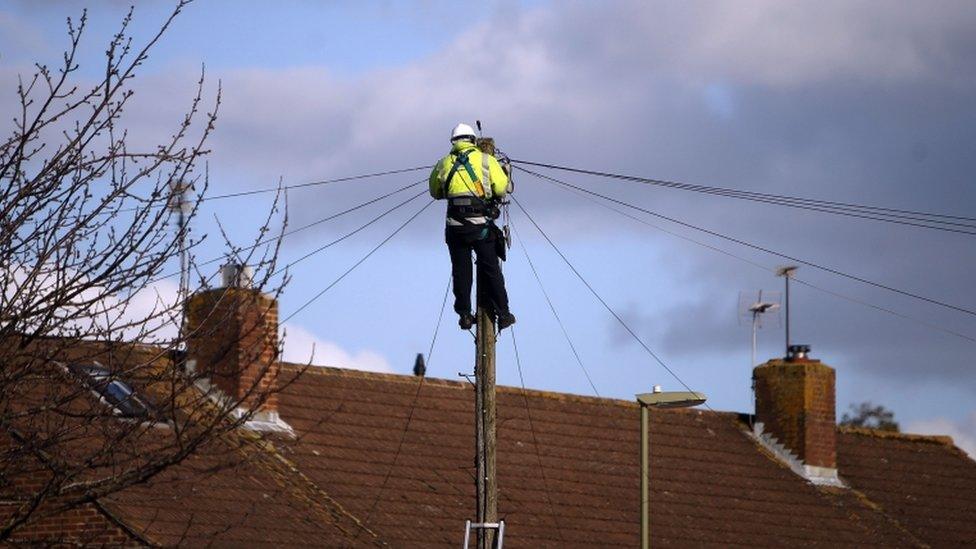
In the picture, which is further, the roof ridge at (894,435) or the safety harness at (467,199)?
the roof ridge at (894,435)

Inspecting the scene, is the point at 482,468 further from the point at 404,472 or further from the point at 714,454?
the point at 714,454

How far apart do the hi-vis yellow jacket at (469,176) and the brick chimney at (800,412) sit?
14440 mm

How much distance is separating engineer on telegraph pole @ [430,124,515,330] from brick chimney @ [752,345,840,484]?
1425cm

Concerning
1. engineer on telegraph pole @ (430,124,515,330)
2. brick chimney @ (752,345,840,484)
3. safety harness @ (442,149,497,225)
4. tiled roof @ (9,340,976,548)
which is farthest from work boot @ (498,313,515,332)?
brick chimney @ (752,345,840,484)

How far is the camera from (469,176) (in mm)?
14516

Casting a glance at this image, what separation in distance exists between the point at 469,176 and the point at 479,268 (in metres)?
0.76

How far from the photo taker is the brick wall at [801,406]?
92.0ft

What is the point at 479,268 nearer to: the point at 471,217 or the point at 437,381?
the point at 471,217

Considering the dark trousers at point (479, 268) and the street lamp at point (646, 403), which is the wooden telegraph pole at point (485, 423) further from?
the street lamp at point (646, 403)

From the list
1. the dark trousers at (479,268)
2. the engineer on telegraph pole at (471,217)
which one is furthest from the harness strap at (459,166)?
the dark trousers at (479,268)

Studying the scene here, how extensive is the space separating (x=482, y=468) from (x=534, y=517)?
8.36 metres

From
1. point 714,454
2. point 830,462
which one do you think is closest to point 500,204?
point 714,454

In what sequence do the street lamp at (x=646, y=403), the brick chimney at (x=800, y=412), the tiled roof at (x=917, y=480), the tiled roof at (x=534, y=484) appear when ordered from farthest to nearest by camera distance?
Answer: the brick chimney at (x=800, y=412), the tiled roof at (x=917, y=480), the tiled roof at (x=534, y=484), the street lamp at (x=646, y=403)

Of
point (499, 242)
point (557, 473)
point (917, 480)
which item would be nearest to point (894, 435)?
point (917, 480)
